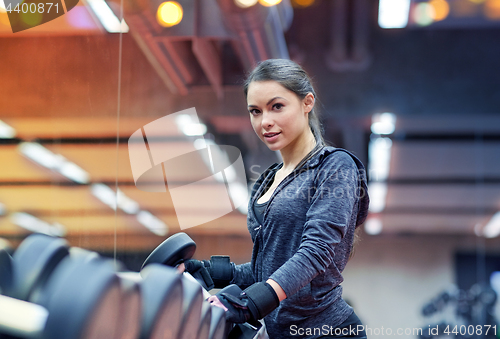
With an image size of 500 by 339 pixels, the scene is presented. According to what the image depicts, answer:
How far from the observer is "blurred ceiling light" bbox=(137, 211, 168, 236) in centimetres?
200

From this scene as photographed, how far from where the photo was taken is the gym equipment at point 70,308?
41 centimetres

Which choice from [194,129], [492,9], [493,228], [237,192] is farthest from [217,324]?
[493,228]

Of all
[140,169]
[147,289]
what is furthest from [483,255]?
[147,289]

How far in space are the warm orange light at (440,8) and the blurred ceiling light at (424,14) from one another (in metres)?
0.02

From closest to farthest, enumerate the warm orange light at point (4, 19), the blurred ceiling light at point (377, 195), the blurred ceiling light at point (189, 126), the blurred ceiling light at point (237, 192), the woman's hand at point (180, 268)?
the warm orange light at point (4, 19)
the woman's hand at point (180, 268)
the blurred ceiling light at point (189, 126)
the blurred ceiling light at point (237, 192)
the blurred ceiling light at point (377, 195)

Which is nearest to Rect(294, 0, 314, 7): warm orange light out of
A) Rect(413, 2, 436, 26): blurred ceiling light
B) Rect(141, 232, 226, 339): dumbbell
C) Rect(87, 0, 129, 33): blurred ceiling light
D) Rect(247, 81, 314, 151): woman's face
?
Rect(413, 2, 436, 26): blurred ceiling light

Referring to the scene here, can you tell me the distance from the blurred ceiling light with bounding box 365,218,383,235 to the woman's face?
7107mm

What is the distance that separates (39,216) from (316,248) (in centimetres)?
55

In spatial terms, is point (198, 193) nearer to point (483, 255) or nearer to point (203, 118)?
point (203, 118)

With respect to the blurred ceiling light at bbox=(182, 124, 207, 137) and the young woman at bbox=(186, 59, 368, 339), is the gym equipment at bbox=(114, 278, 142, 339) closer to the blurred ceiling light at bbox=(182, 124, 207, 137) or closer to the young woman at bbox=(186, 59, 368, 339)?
the young woman at bbox=(186, 59, 368, 339)

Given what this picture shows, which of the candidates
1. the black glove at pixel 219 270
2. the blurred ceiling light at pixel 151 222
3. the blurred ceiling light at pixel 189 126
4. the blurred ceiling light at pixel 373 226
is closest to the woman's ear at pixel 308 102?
the black glove at pixel 219 270

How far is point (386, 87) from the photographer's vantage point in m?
4.01

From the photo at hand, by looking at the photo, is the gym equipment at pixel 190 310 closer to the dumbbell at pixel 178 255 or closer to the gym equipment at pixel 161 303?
the gym equipment at pixel 161 303

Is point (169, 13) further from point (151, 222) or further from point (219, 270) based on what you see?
point (219, 270)
